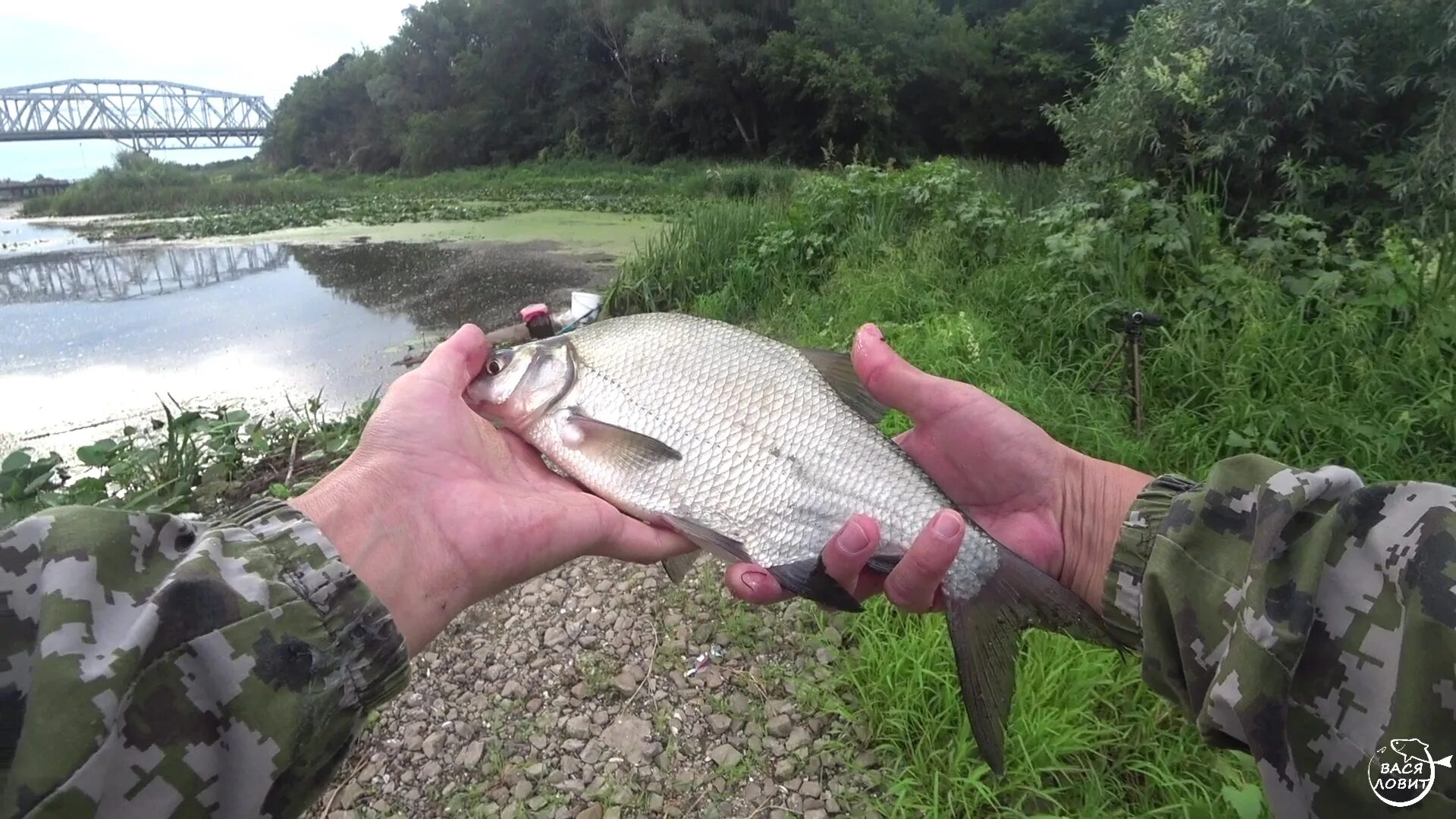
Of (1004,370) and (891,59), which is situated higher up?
(891,59)

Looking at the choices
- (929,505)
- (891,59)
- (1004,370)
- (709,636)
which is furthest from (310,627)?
(891,59)

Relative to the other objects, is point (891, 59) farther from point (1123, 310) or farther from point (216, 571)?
point (216, 571)

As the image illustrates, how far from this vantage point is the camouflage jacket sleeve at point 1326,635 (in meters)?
1.01

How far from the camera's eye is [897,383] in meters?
2.06

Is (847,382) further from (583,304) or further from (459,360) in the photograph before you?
(583,304)

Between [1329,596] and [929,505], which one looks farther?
[929,505]

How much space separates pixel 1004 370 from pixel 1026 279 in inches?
48.6

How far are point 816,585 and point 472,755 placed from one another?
1.47m

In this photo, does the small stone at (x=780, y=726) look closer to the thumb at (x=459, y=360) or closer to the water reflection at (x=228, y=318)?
the thumb at (x=459, y=360)

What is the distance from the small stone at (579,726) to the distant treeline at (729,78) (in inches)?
906

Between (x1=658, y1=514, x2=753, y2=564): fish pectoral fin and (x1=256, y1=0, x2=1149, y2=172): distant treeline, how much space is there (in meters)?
23.3

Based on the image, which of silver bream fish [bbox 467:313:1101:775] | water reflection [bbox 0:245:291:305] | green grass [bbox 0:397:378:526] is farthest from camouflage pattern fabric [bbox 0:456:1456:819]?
water reflection [bbox 0:245:291:305]

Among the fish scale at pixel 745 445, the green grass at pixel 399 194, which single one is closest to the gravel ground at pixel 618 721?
the fish scale at pixel 745 445

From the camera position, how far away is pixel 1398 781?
39.5 inches
